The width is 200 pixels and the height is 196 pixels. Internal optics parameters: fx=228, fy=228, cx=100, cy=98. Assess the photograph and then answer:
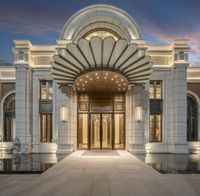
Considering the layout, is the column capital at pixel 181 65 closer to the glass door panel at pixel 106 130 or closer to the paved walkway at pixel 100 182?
the glass door panel at pixel 106 130

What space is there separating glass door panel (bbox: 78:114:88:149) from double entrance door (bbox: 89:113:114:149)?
1.24ft

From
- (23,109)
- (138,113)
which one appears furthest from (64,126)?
(138,113)

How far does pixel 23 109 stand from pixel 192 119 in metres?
12.4

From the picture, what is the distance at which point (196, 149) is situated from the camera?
16609 millimetres

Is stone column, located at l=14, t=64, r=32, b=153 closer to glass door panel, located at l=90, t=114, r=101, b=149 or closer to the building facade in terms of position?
the building facade

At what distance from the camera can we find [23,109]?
50.9 feet

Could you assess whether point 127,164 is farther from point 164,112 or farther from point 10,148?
point 10,148

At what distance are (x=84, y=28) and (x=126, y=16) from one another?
10.3 feet

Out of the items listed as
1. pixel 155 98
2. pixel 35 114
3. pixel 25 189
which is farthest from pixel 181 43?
pixel 25 189

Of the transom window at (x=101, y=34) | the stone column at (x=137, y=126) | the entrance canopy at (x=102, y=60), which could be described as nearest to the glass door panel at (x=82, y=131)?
the stone column at (x=137, y=126)

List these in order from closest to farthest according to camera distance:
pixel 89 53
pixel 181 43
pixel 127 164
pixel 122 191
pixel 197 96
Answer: pixel 122 191 → pixel 127 164 → pixel 89 53 → pixel 181 43 → pixel 197 96

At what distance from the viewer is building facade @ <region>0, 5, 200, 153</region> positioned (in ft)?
51.2

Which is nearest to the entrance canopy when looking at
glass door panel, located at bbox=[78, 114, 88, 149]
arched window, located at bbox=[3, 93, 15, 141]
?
glass door panel, located at bbox=[78, 114, 88, 149]

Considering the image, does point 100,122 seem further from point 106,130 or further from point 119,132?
point 119,132
